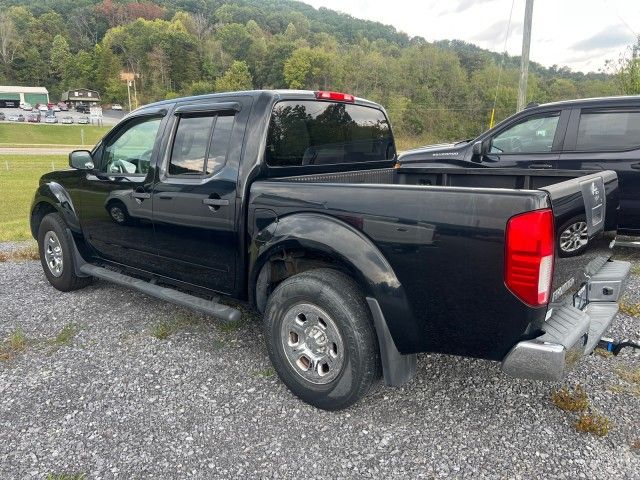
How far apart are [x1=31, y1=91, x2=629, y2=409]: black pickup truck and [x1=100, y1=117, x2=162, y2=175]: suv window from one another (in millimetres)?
18

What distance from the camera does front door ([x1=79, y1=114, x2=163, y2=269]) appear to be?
3.80m

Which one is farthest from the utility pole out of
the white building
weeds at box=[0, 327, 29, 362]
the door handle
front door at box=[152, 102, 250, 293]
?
the white building

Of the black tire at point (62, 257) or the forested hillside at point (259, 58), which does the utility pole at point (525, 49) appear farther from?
the forested hillside at point (259, 58)

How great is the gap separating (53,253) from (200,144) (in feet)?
8.11

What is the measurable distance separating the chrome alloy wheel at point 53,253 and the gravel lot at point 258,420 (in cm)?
120

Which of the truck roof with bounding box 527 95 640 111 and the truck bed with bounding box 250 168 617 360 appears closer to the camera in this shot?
the truck bed with bounding box 250 168 617 360

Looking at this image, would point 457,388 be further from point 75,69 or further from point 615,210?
point 75,69

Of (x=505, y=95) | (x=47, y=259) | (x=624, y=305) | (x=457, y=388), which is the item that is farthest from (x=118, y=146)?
(x=505, y=95)

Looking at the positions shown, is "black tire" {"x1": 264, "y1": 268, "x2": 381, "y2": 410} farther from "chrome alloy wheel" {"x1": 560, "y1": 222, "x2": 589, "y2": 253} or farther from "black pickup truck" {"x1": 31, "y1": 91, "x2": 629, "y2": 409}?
"chrome alloy wheel" {"x1": 560, "y1": 222, "x2": 589, "y2": 253}

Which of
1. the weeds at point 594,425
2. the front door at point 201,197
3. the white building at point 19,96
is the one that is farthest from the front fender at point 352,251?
the white building at point 19,96

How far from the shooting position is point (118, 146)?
13.9 feet

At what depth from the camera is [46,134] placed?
5778cm

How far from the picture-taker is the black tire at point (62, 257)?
4.63m

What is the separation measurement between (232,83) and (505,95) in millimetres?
50144
